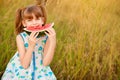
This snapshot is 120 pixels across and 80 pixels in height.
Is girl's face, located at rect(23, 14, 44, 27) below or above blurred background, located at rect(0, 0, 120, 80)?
above

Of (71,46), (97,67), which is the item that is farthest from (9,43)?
(97,67)

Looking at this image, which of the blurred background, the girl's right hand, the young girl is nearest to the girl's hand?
the young girl

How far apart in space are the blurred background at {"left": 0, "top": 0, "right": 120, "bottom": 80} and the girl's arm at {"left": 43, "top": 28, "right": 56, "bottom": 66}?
42.8 inches

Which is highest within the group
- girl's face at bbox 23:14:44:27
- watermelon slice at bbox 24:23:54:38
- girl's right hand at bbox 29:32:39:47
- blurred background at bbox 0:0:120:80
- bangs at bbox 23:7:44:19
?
bangs at bbox 23:7:44:19

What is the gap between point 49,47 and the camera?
4.60 metres

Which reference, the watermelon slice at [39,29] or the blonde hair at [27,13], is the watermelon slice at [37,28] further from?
the blonde hair at [27,13]

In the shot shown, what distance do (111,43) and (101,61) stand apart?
0.82 feet

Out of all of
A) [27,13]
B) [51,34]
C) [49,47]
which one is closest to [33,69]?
[49,47]

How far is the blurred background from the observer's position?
573 cm

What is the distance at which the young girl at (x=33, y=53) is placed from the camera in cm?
457

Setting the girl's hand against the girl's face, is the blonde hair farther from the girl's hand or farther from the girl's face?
the girl's hand

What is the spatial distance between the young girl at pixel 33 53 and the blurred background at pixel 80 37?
104cm

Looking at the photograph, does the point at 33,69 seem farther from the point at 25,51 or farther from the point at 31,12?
the point at 31,12

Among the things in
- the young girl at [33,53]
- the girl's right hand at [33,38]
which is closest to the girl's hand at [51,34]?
the young girl at [33,53]
